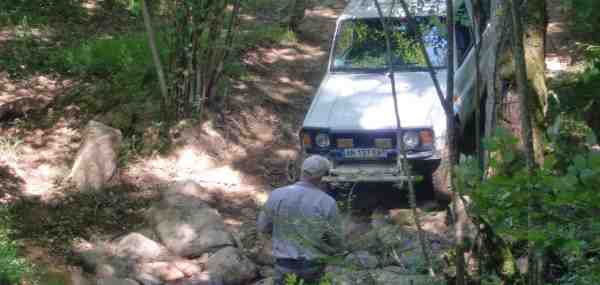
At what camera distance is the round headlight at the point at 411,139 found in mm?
6781

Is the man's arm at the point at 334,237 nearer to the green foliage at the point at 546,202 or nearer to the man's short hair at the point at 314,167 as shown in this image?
the green foliage at the point at 546,202

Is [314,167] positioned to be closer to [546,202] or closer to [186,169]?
[546,202]

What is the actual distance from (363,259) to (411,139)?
3.68m

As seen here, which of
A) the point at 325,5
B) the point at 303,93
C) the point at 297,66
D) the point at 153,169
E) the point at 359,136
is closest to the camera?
the point at 359,136

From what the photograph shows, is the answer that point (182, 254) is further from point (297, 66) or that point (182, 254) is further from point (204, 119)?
point (297, 66)

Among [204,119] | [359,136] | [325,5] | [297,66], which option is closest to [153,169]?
[204,119]

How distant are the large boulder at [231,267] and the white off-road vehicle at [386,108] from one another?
99 centimetres

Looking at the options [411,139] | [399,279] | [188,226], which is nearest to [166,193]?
[188,226]

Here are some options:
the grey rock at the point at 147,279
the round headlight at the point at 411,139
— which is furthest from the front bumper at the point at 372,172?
the grey rock at the point at 147,279

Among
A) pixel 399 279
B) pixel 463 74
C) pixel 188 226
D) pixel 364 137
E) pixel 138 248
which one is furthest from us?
pixel 463 74

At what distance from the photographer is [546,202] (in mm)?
1862

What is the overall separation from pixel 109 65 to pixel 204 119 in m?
1.56

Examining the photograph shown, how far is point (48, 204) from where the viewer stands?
7145 mm

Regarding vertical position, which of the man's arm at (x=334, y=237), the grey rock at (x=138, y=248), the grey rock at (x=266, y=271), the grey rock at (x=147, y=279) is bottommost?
the grey rock at (x=266, y=271)
